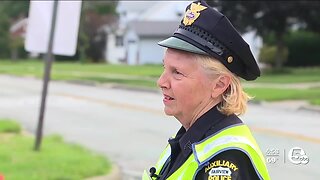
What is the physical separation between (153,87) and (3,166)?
16723 millimetres

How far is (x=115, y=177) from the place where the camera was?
7.40 metres

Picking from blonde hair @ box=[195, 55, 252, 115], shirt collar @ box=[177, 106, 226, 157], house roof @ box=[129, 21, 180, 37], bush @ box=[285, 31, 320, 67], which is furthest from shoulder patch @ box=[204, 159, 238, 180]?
house roof @ box=[129, 21, 180, 37]

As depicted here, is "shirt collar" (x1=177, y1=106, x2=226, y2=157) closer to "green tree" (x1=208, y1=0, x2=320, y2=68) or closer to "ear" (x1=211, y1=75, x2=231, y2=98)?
"ear" (x1=211, y1=75, x2=231, y2=98)

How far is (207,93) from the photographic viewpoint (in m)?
2.11

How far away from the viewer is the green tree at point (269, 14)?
31.5 metres

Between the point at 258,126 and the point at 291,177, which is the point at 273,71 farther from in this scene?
the point at 291,177

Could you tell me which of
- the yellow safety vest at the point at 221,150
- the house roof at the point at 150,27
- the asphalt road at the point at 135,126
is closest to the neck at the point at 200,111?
the yellow safety vest at the point at 221,150

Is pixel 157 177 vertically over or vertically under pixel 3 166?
over

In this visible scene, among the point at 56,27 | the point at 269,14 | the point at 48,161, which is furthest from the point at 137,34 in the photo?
the point at 48,161

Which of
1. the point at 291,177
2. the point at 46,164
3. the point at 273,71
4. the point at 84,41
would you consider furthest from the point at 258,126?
the point at 84,41

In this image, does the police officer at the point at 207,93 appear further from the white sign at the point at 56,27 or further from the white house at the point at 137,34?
the white house at the point at 137,34

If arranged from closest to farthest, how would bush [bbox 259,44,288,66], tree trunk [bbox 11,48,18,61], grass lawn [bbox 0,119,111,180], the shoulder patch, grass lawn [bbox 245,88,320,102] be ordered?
1. the shoulder patch
2. grass lawn [bbox 0,119,111,180]
3. grass lawn [bbox 245,88,320,102]
4. bush [bbox 259,44,288,66]
5. tree trunk [bbox 11,48,18,61]

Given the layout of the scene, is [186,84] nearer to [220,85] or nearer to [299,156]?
[220,85]

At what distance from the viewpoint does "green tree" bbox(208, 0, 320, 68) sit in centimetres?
3145
